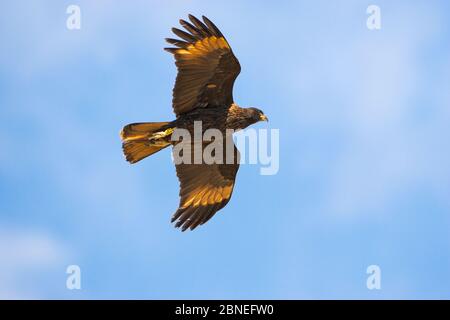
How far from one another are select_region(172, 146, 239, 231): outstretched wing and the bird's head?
0.82 meters

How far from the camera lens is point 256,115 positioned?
15.7 m

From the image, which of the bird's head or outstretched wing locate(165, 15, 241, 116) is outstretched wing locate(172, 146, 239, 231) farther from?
outstretched wing locate(165, 15, 241, 116)

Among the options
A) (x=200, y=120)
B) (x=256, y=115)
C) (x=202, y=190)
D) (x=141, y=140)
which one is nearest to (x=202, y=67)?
(x=200, y=120)

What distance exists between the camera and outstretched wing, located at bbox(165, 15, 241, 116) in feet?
49.8

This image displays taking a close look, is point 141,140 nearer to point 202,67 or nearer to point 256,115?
point 202,67

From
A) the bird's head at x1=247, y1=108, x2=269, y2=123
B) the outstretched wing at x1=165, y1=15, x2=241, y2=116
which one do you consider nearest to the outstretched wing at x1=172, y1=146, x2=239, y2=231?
the bird's head at x1=247, y1=108, x2=269, y2=123

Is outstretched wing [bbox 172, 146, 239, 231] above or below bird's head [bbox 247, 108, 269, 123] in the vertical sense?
below

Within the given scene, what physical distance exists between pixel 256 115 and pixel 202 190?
1808 mm

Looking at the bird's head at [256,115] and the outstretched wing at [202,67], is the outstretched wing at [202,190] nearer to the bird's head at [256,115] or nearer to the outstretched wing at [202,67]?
the bird's head at [256,115]

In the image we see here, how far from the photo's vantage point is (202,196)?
52.7 feet
